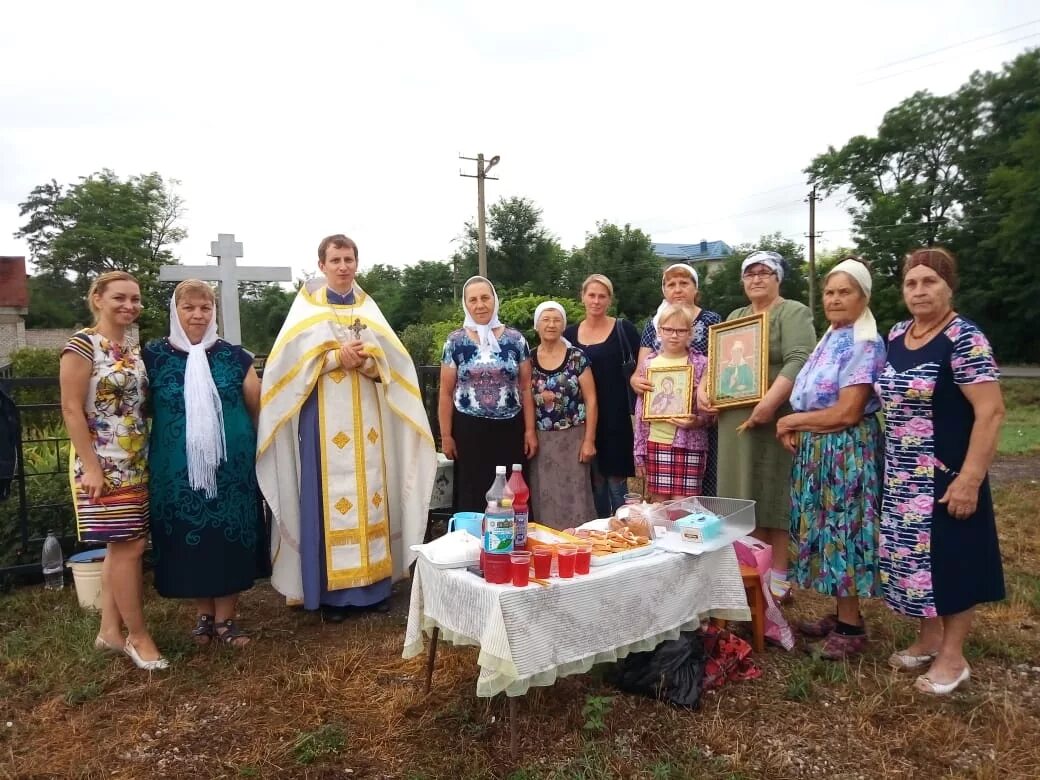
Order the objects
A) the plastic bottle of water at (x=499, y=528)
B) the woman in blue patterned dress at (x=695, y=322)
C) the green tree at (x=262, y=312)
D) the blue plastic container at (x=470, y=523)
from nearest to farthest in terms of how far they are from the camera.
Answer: the plastic bottle of water at (x=499, y=528), the blue plastic container at (x=470, y=523), the woman in blue patterned dress at (x=695, y=322), the green tree at (x=262, y=312)

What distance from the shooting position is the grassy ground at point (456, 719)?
280 centimetres

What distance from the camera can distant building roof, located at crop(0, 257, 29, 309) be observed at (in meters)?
33.1

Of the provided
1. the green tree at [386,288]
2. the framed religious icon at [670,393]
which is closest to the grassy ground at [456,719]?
the framed religious icon at [670,393]

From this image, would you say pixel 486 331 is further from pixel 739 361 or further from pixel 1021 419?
pixel 1021 419

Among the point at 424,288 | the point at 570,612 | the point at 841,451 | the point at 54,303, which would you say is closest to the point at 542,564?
the point at 570,612

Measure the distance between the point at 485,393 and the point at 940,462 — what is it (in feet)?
7.92

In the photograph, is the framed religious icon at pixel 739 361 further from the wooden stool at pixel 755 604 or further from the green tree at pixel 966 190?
the green tree at pixel 966 190

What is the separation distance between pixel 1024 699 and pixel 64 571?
5692 millimetres

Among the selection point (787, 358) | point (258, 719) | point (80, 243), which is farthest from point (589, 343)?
point (80, 243)

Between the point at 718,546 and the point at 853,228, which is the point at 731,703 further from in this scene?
the point at 853,228

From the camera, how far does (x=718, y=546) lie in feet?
10.6

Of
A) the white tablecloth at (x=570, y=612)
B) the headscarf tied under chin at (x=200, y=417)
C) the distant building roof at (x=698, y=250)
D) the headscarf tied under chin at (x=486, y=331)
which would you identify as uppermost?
the distant building roof at (x=698, y=250)

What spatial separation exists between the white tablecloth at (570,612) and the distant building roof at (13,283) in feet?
124

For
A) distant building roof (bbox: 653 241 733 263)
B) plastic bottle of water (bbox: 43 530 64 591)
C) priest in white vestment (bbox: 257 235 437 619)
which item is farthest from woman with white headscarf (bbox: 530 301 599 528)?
distant building roof (bbox: 653 241 733 263)
